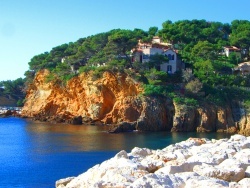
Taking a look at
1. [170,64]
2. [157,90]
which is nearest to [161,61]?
[170,64]

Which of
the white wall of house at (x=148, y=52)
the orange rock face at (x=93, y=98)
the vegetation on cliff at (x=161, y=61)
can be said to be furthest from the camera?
the white wall of house at (x=148, y=52)

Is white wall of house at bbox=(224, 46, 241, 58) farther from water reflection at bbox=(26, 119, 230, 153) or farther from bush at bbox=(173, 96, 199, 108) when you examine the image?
water reflection at bbox=(26, 119, 230, 153)

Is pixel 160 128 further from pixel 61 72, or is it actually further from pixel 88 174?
pixel 88 174

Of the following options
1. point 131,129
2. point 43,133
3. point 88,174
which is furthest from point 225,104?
point 88,174

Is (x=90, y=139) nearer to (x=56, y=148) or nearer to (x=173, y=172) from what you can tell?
(x=56, y=148)

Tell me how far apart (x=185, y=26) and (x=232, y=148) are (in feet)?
229

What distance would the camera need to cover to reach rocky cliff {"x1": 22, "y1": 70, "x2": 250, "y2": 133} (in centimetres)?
6150

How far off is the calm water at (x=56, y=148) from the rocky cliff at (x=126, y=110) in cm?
359

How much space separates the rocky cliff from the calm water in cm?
359

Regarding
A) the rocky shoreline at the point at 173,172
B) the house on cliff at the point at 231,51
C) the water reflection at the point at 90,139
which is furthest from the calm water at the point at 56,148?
the house on cliff at the point at 231,51

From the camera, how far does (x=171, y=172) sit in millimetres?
18828

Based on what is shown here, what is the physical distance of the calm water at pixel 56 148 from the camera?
30.8 m

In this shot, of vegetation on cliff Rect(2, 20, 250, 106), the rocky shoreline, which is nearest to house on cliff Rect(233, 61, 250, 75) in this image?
vegetation on cliff Rect(2, 20, 250, 106)

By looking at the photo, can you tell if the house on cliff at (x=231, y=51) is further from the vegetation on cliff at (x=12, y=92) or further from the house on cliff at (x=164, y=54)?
the vegetation on cliff at (x=12, y=92)
